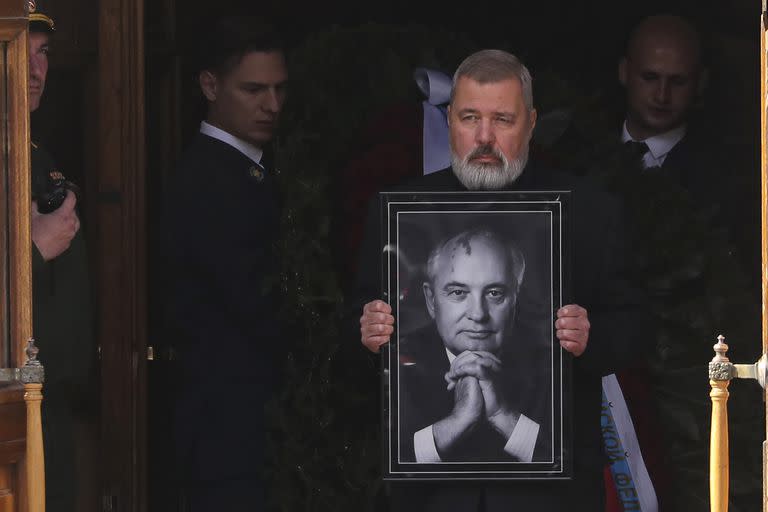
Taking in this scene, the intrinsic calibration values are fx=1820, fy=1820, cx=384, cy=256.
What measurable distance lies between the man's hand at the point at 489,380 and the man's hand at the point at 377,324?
218 millimetres

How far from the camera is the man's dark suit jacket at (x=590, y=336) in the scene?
5492 mm

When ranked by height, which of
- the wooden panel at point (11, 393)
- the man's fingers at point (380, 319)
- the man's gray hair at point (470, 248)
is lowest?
the wooden panel at point (11, 393)

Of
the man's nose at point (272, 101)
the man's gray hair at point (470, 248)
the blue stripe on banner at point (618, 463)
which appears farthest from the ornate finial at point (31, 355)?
the blue stripe on banner at point (618, 463)

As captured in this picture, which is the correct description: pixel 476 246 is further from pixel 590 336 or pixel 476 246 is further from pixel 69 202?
pixel 69 202

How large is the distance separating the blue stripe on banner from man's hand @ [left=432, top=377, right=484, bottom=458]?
1.29 m

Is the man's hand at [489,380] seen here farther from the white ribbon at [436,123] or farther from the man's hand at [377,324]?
the white ribbon at [436,123]

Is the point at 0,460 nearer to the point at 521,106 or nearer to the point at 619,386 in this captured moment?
the point at 521,106

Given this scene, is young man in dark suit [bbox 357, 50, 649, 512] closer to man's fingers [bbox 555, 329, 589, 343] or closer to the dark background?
man's fingers [bbox 555, 329, 589, 343]

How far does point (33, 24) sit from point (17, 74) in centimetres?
110

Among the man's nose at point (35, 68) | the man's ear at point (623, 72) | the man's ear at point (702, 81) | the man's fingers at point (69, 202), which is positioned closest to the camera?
the man's nose at point (35, 68)

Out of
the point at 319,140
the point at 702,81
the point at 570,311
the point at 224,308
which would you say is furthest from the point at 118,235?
the point at 702,81

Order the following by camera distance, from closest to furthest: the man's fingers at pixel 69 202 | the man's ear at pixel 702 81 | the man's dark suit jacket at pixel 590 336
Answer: the man's dark suit jacket at pixel 590 336 → the man's fingers at pixel 69 202 → the man's ear at pixel 702 81

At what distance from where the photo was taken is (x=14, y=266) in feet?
17.2

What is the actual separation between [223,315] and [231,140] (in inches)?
26.8
